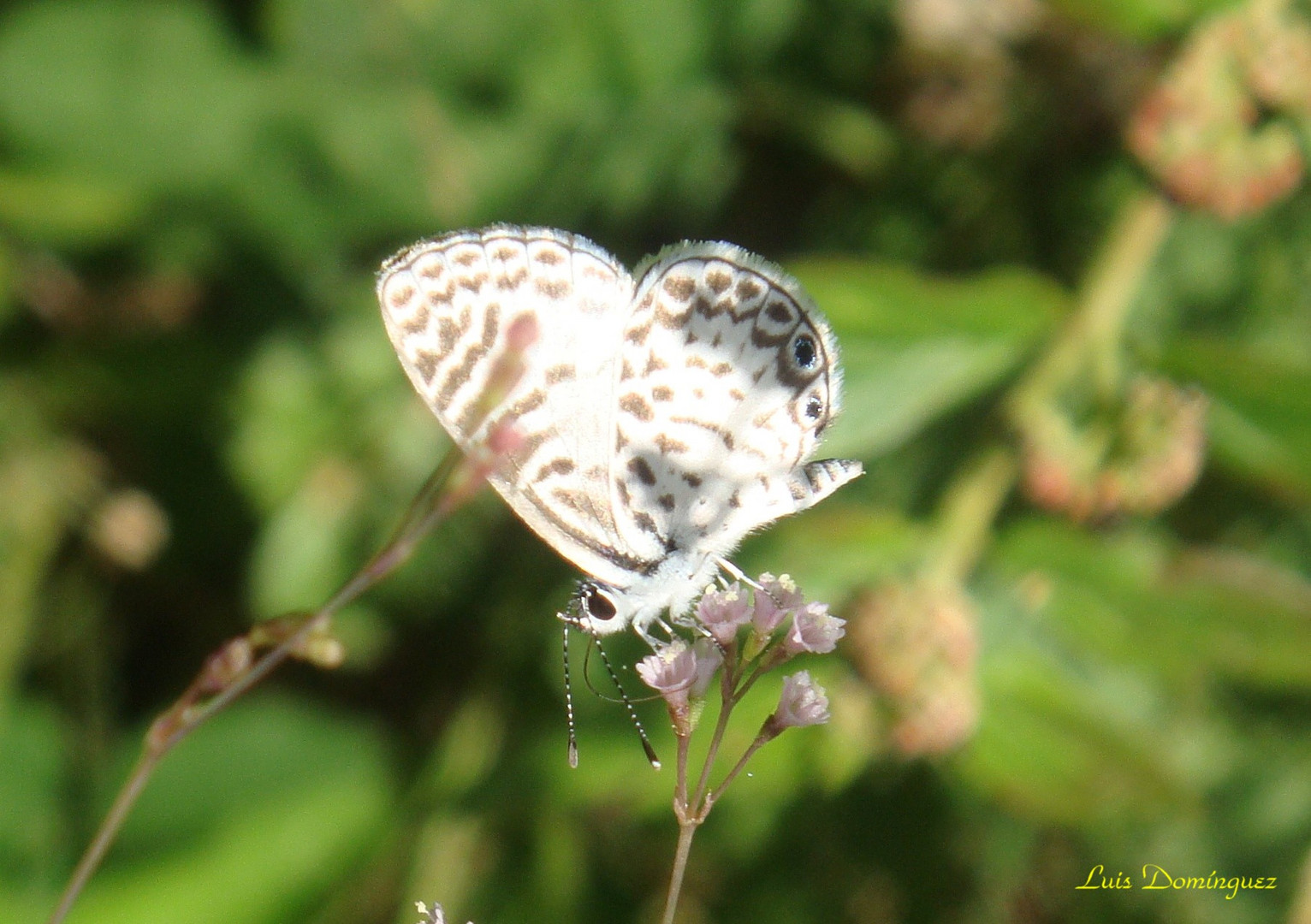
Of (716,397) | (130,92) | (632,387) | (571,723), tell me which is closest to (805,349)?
(716,397)

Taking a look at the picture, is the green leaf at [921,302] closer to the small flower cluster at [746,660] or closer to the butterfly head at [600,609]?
the butterfly head at [600,609]

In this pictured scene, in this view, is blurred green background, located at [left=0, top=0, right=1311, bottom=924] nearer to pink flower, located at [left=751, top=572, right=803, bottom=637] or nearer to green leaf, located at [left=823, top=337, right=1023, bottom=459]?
green leaf, located at [left=823, top=337, right=1023, bottom=459]

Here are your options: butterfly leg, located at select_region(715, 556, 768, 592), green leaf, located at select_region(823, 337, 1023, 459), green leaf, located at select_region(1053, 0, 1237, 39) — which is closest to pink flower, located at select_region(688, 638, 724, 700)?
butterfly leg, located at select_region(715, 556, 768, 592)

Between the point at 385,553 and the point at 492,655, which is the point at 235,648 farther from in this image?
the point at 492,655

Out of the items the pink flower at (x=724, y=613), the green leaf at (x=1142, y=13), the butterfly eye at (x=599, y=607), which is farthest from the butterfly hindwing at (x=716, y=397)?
the green leaf at (x=1142, y=13)

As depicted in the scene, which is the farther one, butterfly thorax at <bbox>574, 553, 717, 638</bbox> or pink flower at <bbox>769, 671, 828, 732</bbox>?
butterfly thorax at <bbox>574, 553, 717, 638</bbox>

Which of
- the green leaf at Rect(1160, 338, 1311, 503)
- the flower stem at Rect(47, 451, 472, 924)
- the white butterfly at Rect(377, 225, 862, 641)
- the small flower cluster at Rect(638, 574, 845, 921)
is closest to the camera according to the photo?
the flower stem at Rect(47, 451, 472, 924)

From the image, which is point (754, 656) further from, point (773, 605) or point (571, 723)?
point (571, 723)

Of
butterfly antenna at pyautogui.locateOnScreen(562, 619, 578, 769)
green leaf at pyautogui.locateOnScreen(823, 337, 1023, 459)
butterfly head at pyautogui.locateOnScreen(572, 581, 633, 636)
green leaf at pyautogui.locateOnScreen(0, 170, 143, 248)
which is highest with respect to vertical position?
green leaf at pyautogui.locateOnScreen(0, 170, 143, 248)
